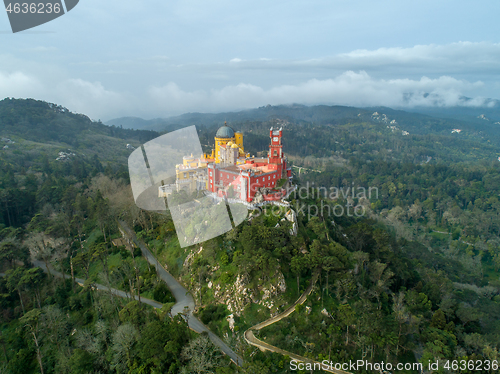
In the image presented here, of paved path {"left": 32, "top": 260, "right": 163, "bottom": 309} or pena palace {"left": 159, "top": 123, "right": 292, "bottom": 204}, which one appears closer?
paved path {"left": 32, "top": 260, "right": 163, "bottom": 309}

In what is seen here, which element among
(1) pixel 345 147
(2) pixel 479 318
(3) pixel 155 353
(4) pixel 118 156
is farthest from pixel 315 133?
(3) pixel 155 353

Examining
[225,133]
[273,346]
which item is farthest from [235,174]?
[273,346]

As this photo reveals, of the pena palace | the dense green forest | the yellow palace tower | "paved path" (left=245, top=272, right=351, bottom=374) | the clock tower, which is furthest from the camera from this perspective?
the yellow palace tower

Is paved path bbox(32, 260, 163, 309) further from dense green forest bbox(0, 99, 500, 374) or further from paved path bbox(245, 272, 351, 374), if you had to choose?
paved path bbox(245, 272, 351, 374)

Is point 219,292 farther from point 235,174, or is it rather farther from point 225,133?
point 225,133

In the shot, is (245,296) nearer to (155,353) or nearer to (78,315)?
(155,353)

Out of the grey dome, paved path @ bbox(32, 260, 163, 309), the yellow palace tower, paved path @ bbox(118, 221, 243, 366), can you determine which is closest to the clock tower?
the yellow palace tower
